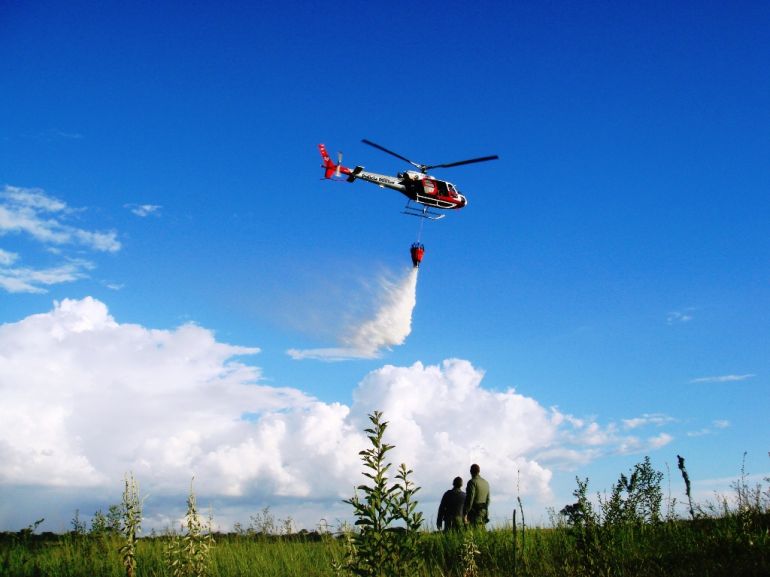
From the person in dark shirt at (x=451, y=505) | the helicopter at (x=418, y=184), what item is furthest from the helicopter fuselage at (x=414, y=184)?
the person in dark shirt at (x=451, y=505)

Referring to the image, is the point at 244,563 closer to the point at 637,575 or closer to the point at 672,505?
the point at 637,575

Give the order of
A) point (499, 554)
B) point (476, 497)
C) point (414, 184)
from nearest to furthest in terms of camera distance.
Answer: point (499, 554) < point (476, 497) < point (414, 184)

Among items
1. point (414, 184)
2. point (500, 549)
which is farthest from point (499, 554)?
point (414, 184)

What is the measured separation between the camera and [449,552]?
13.5 m

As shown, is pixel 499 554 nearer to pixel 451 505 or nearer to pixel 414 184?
pixel 451 505

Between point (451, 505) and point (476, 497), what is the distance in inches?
29.0

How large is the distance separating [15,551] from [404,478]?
11601 mm

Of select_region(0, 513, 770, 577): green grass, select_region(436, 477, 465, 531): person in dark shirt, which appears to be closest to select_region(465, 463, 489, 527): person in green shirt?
select_region(436, 477, 465, 531): person in dark shirt

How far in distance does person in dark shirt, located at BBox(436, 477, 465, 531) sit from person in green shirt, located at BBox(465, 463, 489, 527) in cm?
21

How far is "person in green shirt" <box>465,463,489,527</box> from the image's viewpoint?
15.7 meters

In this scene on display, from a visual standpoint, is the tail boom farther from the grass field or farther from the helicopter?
the grass field

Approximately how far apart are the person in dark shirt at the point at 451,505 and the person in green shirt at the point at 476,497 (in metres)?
0.21

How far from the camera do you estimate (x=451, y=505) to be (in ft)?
52.7

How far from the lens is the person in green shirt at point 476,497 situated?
51.5ft
